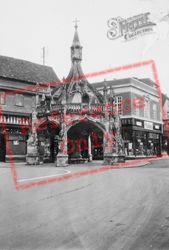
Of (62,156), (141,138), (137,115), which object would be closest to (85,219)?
(62,156)

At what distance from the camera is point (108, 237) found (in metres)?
5.66

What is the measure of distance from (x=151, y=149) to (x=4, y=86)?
2332cm

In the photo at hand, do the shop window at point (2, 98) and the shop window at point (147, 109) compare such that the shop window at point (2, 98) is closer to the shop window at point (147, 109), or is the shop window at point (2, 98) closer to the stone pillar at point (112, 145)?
the stone pillar at point (112, 145)

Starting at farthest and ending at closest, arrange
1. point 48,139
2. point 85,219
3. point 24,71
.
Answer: point 24,71 < point 48,139 < point 85,219

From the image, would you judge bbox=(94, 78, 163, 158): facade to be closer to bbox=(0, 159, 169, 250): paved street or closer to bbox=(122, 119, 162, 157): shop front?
bbox=(122, 119, 162, 157): shop front

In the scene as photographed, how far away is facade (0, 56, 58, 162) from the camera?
32.8 m

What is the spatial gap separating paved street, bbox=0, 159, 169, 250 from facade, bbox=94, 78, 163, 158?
30389 millimetres

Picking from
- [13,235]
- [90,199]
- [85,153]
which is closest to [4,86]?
[85,153]

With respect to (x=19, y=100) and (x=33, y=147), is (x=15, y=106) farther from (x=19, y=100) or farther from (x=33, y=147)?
(x=33, y=147)

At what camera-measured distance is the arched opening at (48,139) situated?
2923cm

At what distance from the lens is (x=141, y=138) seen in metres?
43.7

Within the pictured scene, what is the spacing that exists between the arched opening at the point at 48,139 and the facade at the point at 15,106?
2.10 meters

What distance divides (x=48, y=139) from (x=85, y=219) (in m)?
25.3

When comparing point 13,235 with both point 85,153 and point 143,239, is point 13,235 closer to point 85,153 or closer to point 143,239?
point 143,239
